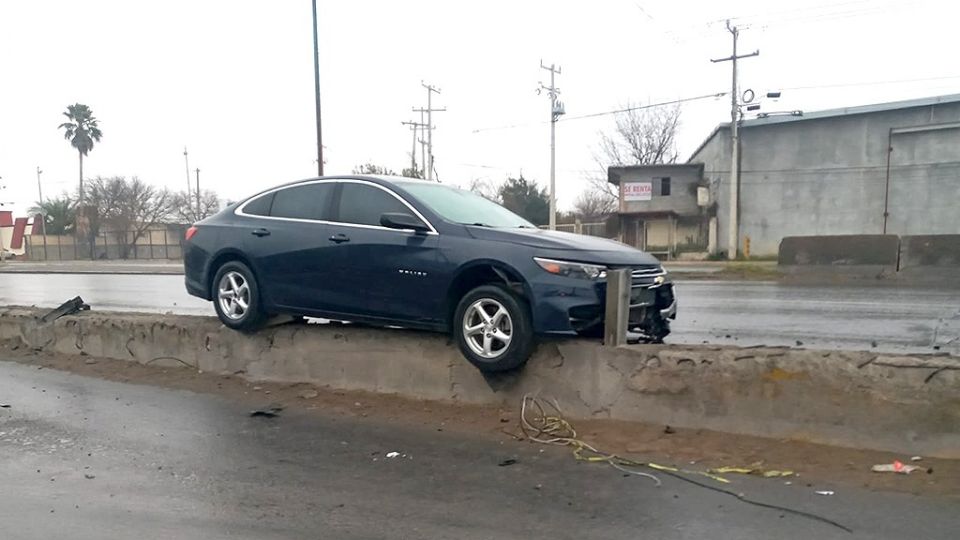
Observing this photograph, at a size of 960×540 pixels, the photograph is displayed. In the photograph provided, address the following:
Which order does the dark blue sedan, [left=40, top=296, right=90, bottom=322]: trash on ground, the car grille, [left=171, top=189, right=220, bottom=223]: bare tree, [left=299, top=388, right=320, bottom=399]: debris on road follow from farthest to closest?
[left=171, top=189, right=220, bottom=223]: bare tree < [left=40, top=296, right=90, bottom=322]: trash on ground < [left=299, top=388, right=320, bottom=399]: debris on road < the car grille < the dark blue sedan

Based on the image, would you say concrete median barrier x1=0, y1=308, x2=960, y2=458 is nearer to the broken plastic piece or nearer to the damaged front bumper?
the damaged front bumper

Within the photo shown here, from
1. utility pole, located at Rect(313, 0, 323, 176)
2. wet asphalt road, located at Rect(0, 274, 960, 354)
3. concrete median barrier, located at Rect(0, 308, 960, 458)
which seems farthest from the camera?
utility pole, located at Rect(313, 0, 323, 176)

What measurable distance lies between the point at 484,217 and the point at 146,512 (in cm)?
373

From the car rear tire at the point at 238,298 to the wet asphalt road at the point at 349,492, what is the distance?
1.27 m

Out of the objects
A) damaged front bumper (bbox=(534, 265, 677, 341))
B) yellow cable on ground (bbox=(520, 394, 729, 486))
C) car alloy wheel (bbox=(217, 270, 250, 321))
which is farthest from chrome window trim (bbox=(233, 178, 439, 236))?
yellow cable on ground (bbox=(520, 394, 729, 486))

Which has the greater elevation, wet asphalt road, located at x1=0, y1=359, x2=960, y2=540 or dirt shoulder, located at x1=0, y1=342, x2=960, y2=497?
dirt shoulder, located at x1=0, y1=342, x2=960, y2=497

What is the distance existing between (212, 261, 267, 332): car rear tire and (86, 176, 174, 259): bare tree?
2416 inches

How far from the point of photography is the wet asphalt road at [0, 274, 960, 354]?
8.81 m

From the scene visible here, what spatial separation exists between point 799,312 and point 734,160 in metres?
29.0

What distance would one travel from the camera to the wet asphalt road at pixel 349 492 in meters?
4.14

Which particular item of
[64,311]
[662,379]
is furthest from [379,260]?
[64,311]

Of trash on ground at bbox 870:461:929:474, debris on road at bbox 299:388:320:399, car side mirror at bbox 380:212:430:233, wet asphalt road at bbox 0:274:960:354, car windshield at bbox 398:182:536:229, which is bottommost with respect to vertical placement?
debris on road at bbox 299:388:320:399

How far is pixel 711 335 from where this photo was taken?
30.6ft

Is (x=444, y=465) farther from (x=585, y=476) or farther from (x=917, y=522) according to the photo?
(x=917, y=522)
